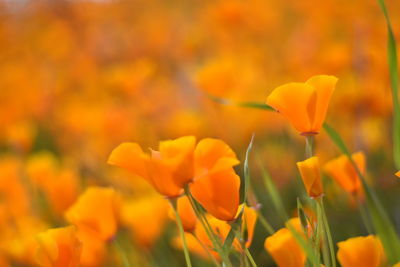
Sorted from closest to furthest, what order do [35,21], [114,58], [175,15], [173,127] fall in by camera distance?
1. [173,127]
2. [114,58]
3. [175,15]
4. [35,21]

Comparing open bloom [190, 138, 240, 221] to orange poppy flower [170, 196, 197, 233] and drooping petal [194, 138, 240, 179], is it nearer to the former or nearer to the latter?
drooping petal [194, 138, 240, 179]

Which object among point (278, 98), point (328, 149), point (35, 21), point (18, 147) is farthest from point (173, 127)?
point (35, 21)

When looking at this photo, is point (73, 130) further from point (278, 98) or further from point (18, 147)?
point (278, 98)

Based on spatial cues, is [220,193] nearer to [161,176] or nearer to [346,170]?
[161,176]

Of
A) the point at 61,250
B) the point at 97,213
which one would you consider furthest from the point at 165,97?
the point at 61,250

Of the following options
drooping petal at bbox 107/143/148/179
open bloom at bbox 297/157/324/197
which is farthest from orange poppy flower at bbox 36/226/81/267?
open bloom at bbox 297/157/324/197
